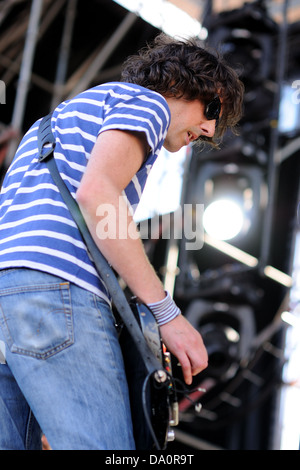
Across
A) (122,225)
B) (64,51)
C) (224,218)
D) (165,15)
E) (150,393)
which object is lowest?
(150,393)

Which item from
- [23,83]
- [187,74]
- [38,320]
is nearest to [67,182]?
[38,320]

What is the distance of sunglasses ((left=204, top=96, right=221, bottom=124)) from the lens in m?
1.30

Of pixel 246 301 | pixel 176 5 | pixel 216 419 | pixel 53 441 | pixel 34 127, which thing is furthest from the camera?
pixel 176 5

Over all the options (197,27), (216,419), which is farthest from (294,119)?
(216,419)

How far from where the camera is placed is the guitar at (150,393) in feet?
3.26

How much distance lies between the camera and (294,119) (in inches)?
208

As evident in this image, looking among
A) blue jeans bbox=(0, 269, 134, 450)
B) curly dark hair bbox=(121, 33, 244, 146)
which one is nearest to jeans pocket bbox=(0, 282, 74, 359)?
blue jeans bbox=(0, 269, 134, 450)

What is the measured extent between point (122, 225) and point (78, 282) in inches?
4.7

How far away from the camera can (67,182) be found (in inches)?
42.8

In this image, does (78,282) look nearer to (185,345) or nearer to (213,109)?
(185,345)

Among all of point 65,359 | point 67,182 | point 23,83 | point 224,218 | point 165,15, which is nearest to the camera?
point 65,359

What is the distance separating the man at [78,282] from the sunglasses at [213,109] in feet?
0.62
